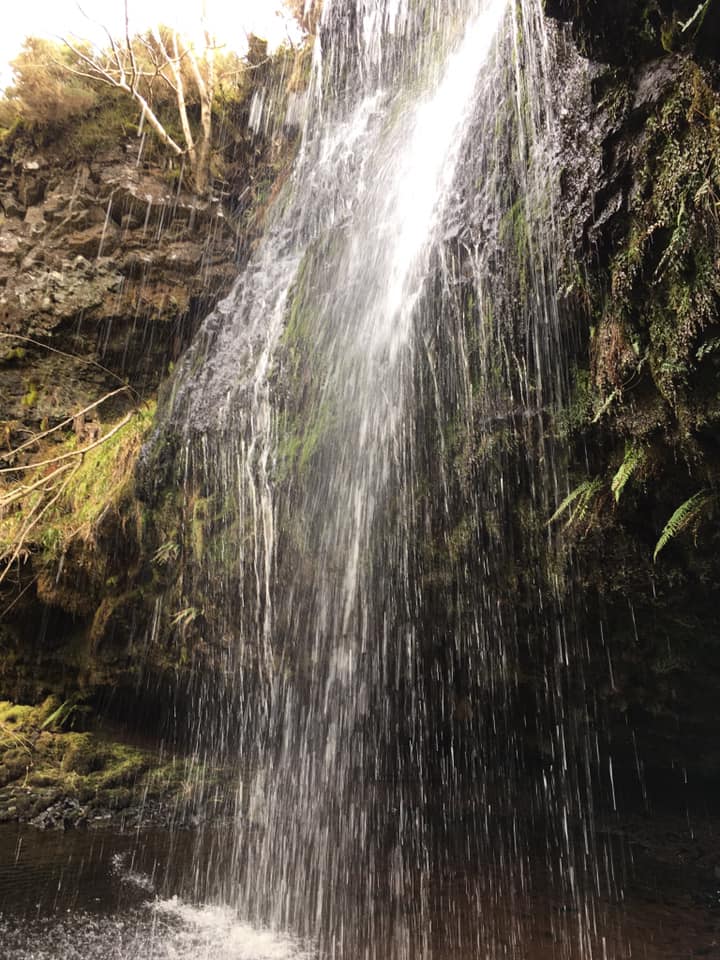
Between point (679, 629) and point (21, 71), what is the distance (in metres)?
12.5

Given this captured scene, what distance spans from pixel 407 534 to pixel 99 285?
713 cm

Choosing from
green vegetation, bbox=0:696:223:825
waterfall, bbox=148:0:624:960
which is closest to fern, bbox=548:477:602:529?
waterfall, bbox=148:0:624:960

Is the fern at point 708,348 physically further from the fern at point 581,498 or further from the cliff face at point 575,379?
the fern at point 581,498

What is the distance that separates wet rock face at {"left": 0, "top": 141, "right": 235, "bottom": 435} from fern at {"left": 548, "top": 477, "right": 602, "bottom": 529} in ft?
22.7

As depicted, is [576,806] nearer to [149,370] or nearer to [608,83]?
[608,83]

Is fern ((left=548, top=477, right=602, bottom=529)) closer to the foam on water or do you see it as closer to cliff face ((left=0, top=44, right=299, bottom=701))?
the foam on water

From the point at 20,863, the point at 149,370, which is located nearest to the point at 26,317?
the point at 149,370

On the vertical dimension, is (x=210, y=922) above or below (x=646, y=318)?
below

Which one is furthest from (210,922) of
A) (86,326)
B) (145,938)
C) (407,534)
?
(86,326)

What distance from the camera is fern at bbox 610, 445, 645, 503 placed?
3.15m

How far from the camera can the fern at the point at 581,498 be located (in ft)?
11.6

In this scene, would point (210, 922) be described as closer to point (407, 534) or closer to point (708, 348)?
point (407, 534)

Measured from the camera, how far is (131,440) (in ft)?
26.0

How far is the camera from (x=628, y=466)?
10.6 feet
